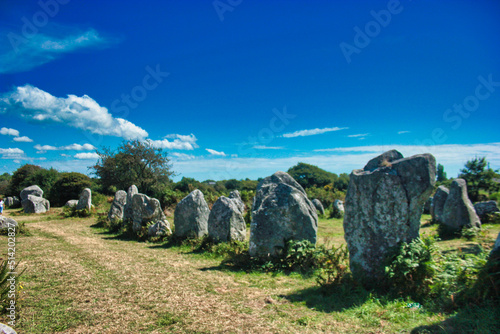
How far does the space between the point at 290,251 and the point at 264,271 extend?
0.92 metres

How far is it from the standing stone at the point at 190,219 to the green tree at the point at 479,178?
21566 millimetres

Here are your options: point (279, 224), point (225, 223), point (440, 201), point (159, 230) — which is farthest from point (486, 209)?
point (159, 230)

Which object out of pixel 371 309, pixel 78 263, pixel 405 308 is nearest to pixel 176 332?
pixel 371 309

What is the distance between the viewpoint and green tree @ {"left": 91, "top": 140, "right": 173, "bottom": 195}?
2997 centimetres

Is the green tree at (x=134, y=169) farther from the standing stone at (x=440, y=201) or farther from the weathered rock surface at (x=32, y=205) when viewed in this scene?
the standing stone at (x=440, y=201)

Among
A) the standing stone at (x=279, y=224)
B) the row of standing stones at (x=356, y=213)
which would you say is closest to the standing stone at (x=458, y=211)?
the row of standing stones at (x=356, y=213)

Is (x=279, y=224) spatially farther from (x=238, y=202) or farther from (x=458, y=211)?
(x=238, y=202)

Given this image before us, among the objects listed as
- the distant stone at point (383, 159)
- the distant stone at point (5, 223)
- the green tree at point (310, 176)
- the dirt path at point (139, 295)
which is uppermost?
the green tree at point (310, 176)

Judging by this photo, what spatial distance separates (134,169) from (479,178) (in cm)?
3200

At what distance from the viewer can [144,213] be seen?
13117 mm

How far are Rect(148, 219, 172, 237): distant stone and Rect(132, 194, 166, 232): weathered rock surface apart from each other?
68 cm

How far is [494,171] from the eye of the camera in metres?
21.4

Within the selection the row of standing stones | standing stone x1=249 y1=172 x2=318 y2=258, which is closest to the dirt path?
standing stone x1=249 y1=172 x2=318 y2=258

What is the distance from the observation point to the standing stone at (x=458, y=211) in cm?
1156
